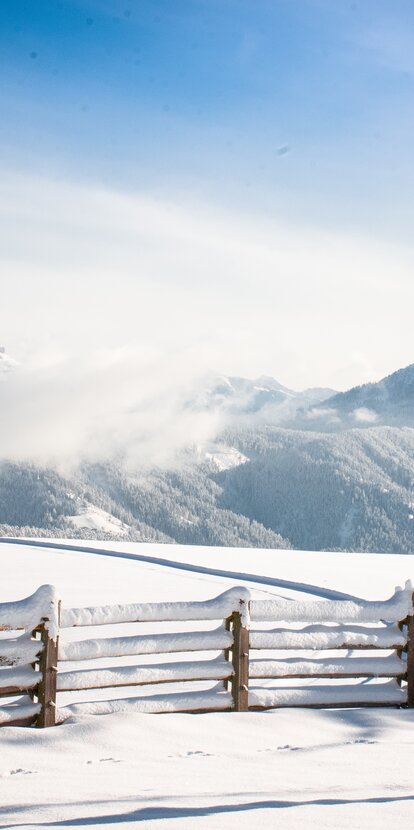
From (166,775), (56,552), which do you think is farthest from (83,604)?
(56,552)

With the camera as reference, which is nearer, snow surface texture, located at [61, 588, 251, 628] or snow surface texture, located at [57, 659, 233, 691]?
snow surface texture, located at [57, 659, 233, 691]

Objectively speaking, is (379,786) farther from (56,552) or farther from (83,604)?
(56,552)

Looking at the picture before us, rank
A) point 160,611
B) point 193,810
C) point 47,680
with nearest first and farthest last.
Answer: point 193,810, point 47,680, point 160,611

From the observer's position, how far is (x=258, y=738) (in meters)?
7.55

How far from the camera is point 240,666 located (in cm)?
832

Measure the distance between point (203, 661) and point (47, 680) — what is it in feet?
5.20

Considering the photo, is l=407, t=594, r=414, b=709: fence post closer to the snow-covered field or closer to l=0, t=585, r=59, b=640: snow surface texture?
the snow-covered field

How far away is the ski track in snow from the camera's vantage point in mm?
17984

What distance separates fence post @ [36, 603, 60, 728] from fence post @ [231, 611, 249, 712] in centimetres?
177

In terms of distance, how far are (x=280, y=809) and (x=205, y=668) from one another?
309 centimetres

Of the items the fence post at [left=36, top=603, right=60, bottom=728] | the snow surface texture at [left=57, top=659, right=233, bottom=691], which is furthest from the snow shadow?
the snow surface texture at [left=57, top=659, right=233, bottom=691]

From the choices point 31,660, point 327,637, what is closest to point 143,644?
point 31,660

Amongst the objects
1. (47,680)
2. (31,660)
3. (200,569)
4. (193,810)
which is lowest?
(193,810)

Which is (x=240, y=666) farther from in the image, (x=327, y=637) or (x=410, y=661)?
(x=410, y=661)
